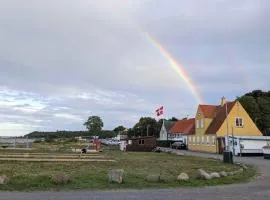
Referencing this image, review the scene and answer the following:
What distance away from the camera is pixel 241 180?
2738 cm

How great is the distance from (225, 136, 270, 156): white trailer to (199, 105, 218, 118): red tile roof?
21.8 m

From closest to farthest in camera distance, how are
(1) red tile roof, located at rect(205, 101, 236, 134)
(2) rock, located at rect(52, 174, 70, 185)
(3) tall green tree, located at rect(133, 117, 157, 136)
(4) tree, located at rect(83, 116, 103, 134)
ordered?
(2) rock, located at rect(52, 174, 70, 185) → (1) red tile roof, located at rect(205, 101, 236, 134) → (4) tree, located at rect(83, 116, 103, 134) → (3) tall green tree, located at rect(133, 117, 157, 136)

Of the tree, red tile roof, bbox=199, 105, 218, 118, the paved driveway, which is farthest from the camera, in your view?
the tree

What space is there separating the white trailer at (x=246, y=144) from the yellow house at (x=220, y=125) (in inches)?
284

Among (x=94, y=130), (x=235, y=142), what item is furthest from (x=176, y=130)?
(x=235, y=142)

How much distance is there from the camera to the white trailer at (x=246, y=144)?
74438 mm

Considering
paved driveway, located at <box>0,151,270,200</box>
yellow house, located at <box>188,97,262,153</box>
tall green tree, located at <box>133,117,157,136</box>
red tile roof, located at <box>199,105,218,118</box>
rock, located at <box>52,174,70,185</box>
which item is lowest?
paved driveway, located at <box>0,151,270,200</box>

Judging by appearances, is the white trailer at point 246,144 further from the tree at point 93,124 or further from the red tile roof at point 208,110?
the tree at point 93,124

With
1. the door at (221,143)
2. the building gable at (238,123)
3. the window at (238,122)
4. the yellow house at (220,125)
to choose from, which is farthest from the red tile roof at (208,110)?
the door at (221,143)

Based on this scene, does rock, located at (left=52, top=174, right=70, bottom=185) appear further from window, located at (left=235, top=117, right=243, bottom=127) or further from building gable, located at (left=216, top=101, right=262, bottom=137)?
window, located at (left=235, top=117, right=243, bottom=127)

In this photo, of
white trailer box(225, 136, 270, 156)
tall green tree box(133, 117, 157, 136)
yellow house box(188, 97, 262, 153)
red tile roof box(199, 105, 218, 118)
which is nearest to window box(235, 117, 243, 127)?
yellow house box(188, 97, 262, 153)

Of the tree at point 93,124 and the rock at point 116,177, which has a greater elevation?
the tree at point 93,124

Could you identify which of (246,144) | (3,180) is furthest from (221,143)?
(3,180)

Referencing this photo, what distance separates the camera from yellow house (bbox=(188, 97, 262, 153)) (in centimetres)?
8957
